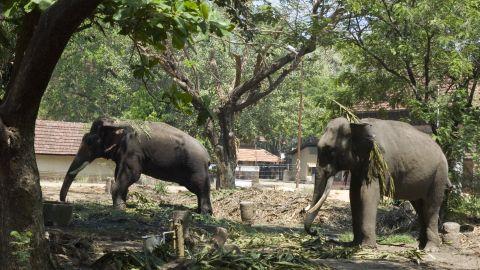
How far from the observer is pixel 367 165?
1135cm

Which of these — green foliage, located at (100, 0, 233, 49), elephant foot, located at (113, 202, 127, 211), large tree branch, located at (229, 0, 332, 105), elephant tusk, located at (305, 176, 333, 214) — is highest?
large tree branch, located at (229, 0, 332, 105)

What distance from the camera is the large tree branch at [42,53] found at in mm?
5746

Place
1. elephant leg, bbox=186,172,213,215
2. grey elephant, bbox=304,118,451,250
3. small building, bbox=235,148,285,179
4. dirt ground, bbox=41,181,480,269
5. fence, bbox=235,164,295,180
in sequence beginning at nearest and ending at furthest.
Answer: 1. dirt ground, bbox=41,181,480,269
2. grey elephant, bbox=304,118,451,250
3. elephant leg, bbox=186,172,213,215
4. fence, bbox=235,164,295,180
5. small building, bbox=235,148,285,179

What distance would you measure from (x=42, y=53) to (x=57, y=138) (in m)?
35.0

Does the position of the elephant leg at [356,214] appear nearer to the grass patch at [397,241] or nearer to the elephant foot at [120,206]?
the grass patch at [397,241]

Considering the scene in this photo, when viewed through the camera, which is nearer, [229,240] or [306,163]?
[229,240]

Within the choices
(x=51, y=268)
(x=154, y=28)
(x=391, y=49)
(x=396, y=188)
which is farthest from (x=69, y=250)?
(x=391, y=49)

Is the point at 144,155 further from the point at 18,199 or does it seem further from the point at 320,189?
the point at 18,199

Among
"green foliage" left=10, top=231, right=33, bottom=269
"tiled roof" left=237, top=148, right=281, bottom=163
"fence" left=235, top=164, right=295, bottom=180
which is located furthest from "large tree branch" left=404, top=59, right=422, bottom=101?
"tiled roof" left=237, top=148, right=281, bottom=163

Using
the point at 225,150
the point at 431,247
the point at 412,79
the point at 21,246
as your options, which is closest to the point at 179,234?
the point at 21,246

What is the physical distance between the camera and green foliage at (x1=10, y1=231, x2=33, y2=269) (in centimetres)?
610

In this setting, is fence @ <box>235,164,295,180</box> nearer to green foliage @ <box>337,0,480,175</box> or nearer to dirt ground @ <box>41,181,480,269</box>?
dirt ground @ <box>41,181,480,269</box>

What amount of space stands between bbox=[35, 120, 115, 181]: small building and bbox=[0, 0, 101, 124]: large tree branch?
32577mm

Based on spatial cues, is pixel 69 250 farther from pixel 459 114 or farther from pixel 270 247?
pixel 459 114
